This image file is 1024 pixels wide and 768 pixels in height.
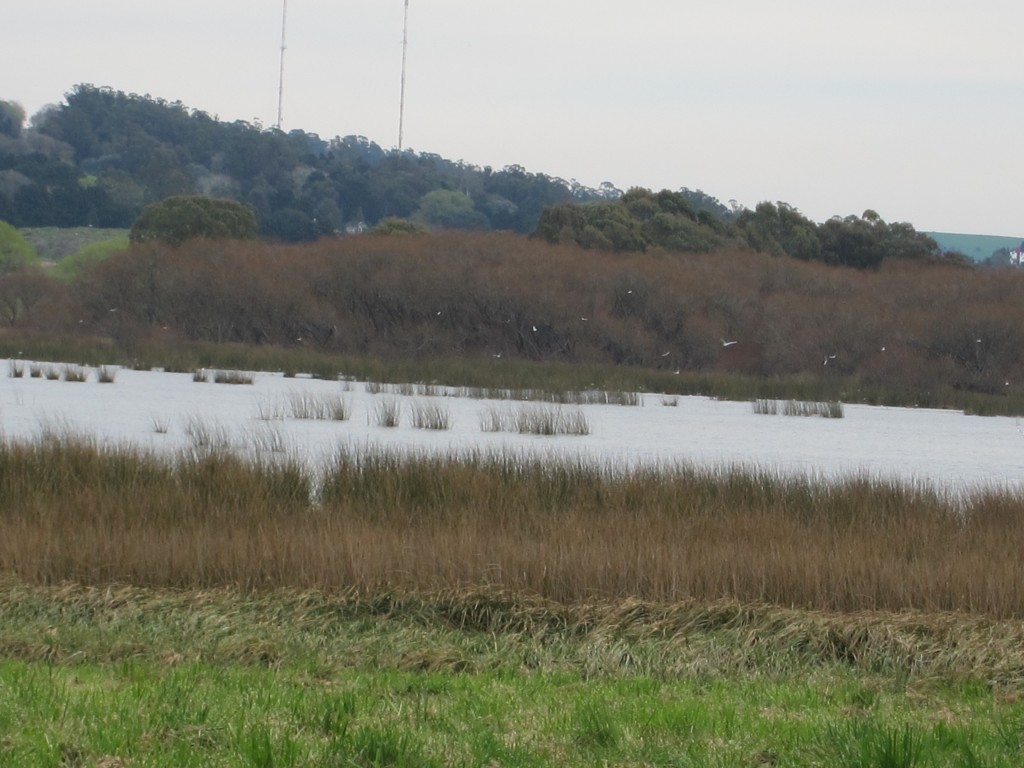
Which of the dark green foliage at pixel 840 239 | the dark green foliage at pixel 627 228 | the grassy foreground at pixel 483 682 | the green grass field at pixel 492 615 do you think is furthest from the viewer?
the dark green foliage at pixel 840 239

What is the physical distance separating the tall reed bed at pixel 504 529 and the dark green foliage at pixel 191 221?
46271 millimetres

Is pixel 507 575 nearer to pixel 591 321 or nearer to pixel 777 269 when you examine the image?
pixel 591 321

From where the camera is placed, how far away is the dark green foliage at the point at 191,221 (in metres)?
58.1

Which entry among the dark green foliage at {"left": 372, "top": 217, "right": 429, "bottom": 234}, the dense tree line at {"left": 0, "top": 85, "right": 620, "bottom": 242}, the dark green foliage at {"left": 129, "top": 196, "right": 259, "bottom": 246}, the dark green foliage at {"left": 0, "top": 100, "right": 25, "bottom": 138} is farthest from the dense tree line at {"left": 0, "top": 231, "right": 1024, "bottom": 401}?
the dark green foliage at {"left": 0, "top": 100, "right": 25, "bottom": 138}

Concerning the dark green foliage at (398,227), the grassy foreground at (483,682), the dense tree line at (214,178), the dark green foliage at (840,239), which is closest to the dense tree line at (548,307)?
the dark green foliage at (840,239)

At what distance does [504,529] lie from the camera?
1031 centimetres

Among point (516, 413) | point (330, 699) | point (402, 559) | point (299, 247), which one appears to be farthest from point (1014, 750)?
point (299, 247)

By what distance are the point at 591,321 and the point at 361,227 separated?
65811 mm

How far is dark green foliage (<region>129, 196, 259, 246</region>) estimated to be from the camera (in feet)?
191

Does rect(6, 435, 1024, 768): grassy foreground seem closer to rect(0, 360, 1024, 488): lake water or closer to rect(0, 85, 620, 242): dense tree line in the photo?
rect(0, 360, 1024, 488): lake water

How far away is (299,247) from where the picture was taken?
48250mm

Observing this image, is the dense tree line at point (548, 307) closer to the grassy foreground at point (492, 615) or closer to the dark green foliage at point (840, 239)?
the dark green foliage at point (840, 239)

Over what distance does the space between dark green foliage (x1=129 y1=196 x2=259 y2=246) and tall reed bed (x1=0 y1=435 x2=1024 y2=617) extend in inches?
1822

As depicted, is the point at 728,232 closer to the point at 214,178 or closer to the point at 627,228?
the point at 627,228
